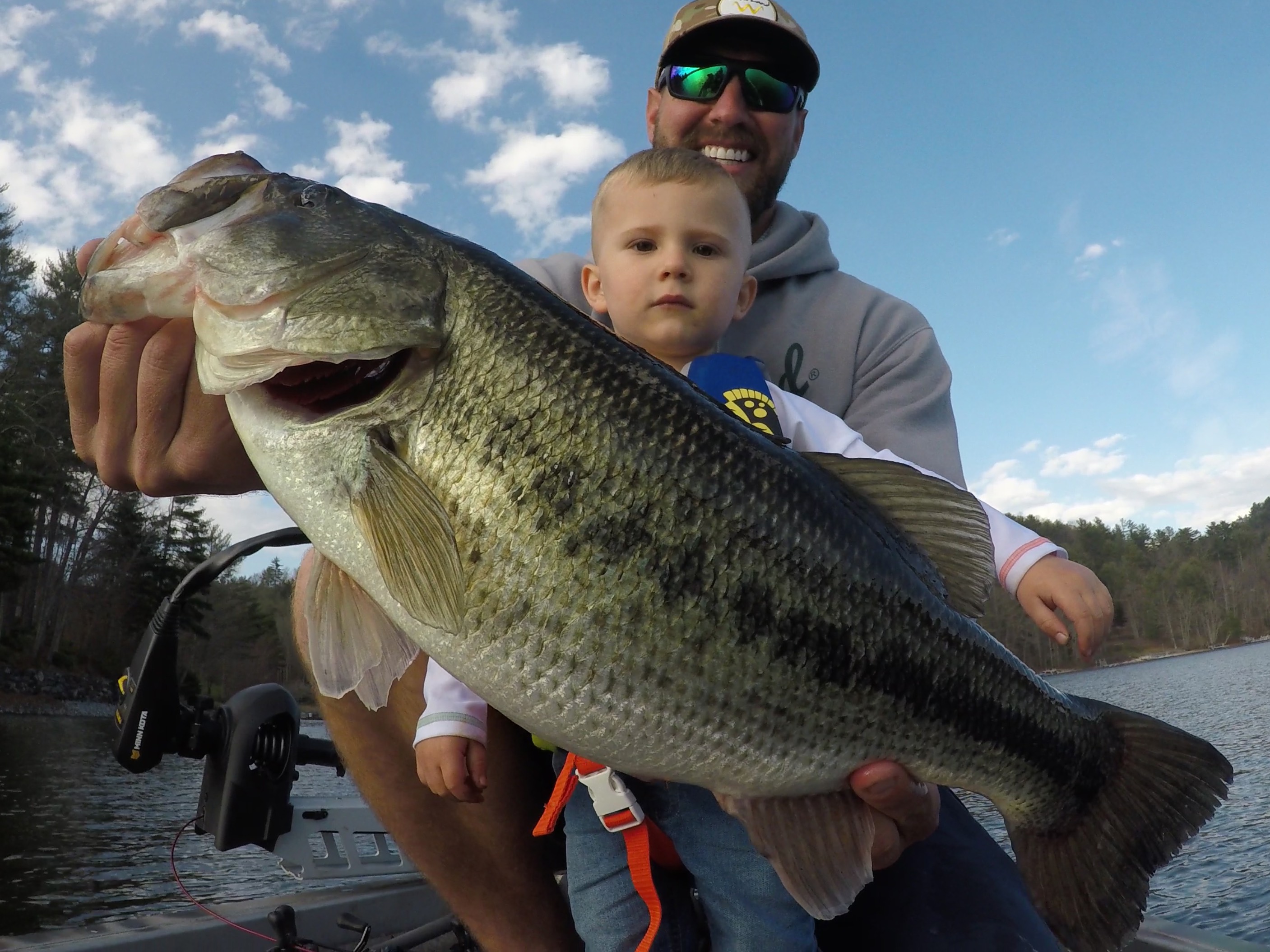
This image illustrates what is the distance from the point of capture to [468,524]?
173 cm

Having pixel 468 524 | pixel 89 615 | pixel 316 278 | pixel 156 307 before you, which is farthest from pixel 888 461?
pixel 89 615

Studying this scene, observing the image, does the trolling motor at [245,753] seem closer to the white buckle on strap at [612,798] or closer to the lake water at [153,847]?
the white buckle on strap at [612,798]

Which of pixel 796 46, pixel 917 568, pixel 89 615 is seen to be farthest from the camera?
pixel 89 615

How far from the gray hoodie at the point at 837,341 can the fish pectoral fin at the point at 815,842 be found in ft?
6.08

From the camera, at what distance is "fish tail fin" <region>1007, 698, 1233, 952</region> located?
2191mm

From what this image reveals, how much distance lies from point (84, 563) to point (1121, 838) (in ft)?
170

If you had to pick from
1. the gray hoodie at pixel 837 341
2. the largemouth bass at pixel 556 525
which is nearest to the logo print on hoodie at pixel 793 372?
the gray hoodie at pixel 837 341

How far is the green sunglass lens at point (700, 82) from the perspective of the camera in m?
4.31

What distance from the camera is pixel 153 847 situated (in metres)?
13.5

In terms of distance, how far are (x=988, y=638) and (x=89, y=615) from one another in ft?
174

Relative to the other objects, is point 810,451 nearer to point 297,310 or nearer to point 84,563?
point 297,310

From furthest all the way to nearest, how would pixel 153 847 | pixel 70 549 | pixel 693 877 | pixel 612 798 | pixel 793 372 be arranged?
pixel 70 549
pixel 153 847
pixel 793 372
pixel 693 877
pixel 612 798

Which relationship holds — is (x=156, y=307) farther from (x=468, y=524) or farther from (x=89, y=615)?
(x=89, y=615)

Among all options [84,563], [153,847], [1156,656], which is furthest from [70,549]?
[1156,656]
